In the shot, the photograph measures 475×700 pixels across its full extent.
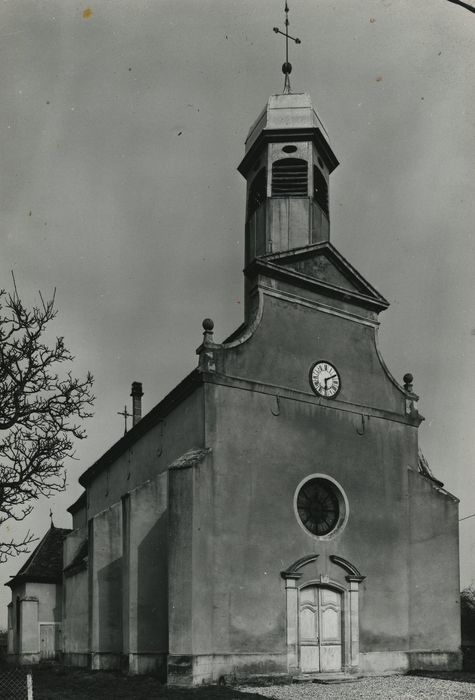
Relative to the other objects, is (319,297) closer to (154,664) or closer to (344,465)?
(344,465)

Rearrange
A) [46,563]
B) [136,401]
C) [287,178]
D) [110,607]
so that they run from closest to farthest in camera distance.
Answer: [110,607], [287,178], [46,563], [136,401]

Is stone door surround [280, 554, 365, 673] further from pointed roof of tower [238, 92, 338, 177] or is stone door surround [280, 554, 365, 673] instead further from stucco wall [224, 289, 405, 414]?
pointed roof of tower [238, 92, 338, 177]

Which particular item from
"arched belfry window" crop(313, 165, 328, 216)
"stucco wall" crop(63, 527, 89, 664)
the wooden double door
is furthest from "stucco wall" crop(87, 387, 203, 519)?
"arched belfry window" crop(313, 165, 328, 216)

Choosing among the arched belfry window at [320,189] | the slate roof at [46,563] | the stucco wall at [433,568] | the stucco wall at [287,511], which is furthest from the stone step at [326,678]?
the slate roof at [46,563]

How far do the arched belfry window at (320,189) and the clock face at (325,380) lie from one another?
18.4 ft

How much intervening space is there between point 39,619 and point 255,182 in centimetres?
1967

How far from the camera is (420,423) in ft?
69.2

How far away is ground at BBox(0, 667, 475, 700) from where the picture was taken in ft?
45.6

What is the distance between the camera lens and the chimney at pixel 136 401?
33.8 metres

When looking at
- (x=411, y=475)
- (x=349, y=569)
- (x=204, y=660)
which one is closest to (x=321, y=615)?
(x=349, y=569)

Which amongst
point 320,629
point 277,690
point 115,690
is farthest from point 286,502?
point 115,690

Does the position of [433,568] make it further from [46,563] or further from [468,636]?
[46,563]

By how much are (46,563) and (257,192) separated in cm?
1924

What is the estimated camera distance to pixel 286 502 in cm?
1791
